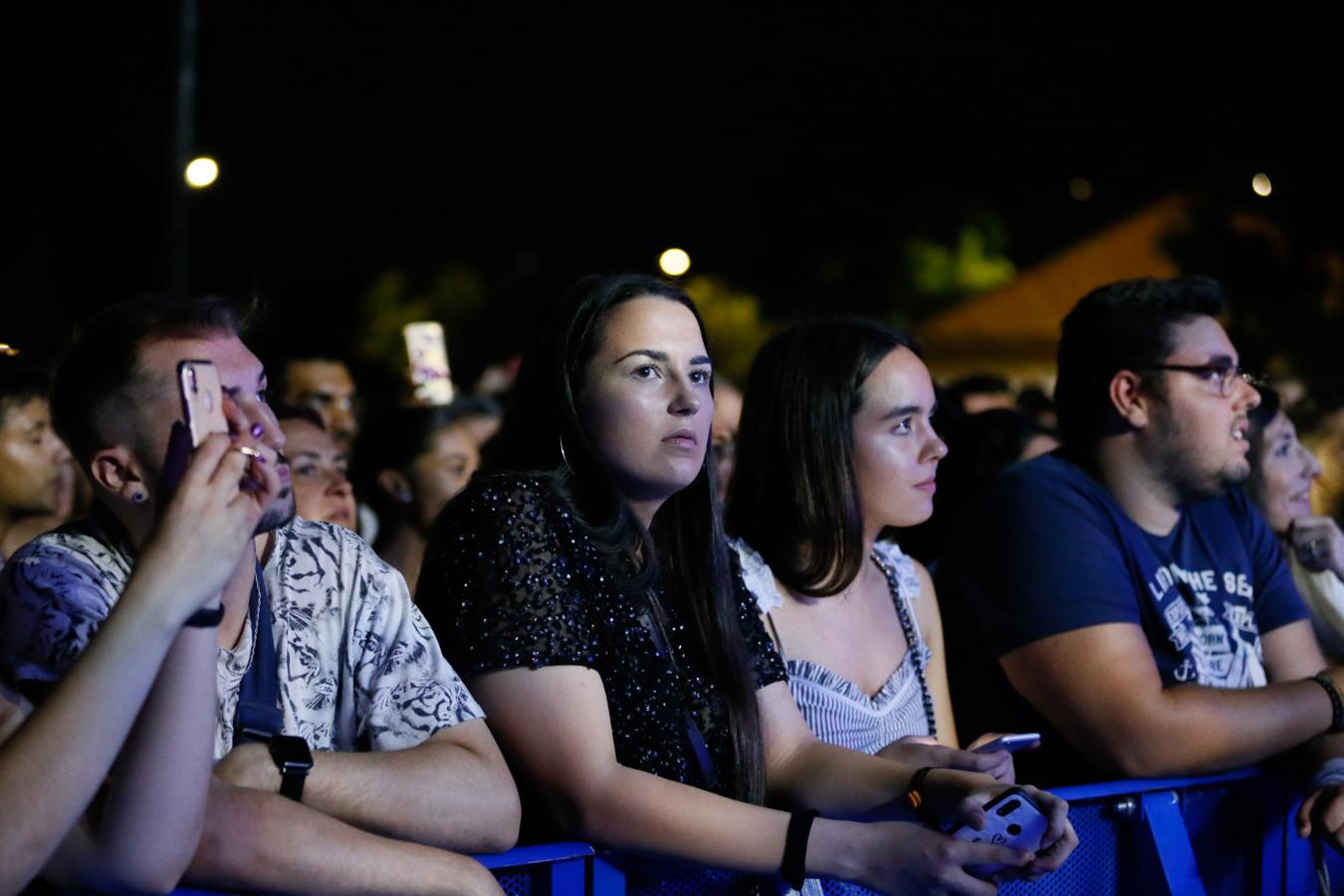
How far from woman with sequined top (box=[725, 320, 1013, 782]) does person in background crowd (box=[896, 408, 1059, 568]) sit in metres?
1.82

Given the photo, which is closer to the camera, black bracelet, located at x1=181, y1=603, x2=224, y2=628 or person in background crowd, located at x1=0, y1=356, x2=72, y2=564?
black bracelet, located at x1=181, y1=603, x2=224, y2=628

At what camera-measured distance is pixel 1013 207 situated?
139 ft

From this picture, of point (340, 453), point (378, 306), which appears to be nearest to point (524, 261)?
point (378, 306)

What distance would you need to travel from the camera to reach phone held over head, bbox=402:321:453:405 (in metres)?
8.12

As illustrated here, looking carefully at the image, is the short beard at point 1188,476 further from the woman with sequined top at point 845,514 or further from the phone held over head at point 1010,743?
the phone held over head at point 1010,743

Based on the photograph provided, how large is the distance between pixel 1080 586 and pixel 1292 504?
2.02 meters

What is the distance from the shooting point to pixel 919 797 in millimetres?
3418

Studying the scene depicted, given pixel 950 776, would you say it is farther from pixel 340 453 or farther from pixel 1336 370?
pixel 1336 370

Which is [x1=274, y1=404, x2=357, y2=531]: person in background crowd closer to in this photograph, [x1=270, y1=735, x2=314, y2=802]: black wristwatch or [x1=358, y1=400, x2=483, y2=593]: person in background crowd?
[x1=358, y1=400, x2=483, y2=593]: person in background crowd

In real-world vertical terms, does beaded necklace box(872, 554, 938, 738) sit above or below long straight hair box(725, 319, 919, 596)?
below

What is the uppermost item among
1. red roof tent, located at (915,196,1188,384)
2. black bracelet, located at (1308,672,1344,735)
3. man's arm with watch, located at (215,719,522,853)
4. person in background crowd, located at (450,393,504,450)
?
red roof tent, located at (915,196,1188,384)

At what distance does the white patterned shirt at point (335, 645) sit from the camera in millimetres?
2969

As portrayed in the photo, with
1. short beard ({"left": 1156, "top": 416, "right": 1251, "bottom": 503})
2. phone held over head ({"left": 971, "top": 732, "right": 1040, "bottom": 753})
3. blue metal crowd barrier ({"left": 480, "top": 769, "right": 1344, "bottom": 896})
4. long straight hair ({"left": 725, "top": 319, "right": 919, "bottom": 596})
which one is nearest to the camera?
blue metal crowd barrier ({"left": 480, "top": 769, "right": 1344, "bottom": 896})

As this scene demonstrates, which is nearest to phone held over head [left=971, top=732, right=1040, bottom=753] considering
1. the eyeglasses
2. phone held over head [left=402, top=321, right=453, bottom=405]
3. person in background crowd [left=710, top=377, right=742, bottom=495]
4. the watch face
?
the watch face
